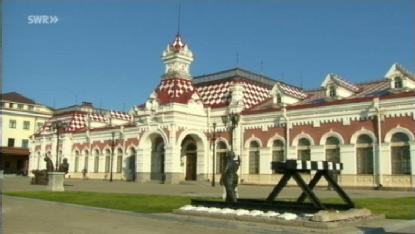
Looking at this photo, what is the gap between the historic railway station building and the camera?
3042cm

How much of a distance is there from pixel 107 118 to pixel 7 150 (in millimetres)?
23535

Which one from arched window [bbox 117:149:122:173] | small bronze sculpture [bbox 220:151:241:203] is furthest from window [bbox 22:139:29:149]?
small bronze sculpture [bbox 220:151:241:203]

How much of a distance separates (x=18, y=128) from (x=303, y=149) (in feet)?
179

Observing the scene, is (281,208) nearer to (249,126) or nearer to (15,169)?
(249,126)

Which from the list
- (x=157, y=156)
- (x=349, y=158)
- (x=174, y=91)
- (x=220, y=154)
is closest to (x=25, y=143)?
(x=157, y=156)

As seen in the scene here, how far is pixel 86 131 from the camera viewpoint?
52906 mm

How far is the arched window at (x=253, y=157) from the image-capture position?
37719mm

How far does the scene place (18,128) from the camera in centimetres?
7594

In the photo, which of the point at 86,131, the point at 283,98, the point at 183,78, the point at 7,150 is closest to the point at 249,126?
the point at 283,98

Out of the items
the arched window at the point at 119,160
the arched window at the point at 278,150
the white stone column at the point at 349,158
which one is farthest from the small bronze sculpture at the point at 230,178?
the arched window at the point at 119,160

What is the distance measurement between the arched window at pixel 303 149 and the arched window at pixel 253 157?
3.81 metres

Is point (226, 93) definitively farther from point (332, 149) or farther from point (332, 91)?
point (332, 149)

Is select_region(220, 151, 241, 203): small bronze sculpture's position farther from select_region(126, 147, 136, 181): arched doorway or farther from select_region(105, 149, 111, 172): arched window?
select_region(105, 149, 111, 172): arched window

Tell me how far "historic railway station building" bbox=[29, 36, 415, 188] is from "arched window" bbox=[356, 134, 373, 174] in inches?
2.5
